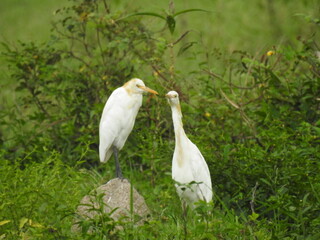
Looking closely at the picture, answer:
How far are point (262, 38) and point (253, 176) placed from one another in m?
6.36

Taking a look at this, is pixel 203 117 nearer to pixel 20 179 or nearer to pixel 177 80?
pixel 177 80

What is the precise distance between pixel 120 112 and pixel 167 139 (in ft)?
3.57

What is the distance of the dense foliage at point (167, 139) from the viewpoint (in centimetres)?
365

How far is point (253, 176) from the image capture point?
4309mm

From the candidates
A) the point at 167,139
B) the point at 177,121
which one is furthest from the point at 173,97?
the point at 167,139

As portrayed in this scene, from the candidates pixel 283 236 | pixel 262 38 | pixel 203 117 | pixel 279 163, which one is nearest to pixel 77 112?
pixel 203 117

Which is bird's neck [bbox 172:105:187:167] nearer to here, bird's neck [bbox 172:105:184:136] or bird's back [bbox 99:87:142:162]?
bird's neck [bbox 172:105:184:136]

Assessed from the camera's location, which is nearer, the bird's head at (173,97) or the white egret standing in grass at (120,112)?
the bird's head at (173,97)

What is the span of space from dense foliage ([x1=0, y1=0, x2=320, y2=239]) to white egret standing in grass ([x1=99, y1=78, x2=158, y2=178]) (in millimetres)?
223

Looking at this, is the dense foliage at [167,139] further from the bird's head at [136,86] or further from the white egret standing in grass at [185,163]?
the bird's head at [136,86]

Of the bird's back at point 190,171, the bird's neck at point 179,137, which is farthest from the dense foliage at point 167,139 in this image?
the bird's neck at point 179,137

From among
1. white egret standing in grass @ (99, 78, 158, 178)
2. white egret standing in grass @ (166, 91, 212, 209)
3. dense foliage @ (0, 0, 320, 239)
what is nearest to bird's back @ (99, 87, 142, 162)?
white egret standing in grass @ (99, 78, 158, 178)

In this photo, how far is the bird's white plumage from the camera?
4.58 metres

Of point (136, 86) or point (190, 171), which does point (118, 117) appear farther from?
point (190, 171)
